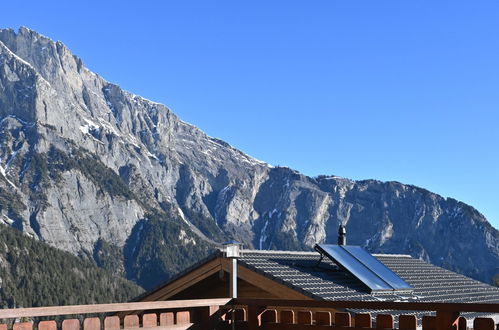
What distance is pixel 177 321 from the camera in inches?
290

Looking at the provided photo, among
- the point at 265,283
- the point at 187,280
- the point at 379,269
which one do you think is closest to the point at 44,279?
the point at 379,269

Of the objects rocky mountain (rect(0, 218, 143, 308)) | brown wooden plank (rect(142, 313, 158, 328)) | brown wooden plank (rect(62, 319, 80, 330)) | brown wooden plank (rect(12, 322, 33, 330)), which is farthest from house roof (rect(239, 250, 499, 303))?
rocky mountain (rect(0, 218, 143, 308))

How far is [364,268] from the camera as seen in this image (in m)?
15.9

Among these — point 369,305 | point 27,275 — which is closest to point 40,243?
point 27,275

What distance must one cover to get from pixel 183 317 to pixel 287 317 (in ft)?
3.40

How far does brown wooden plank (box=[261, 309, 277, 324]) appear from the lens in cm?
747

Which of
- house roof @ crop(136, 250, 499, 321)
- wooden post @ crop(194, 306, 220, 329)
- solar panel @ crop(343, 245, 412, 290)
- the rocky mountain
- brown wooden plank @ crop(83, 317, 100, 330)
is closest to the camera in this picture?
brown wooden plank @ crop(83, 317, 100, 330)

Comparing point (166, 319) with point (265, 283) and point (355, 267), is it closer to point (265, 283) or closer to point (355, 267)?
point (265, 283)

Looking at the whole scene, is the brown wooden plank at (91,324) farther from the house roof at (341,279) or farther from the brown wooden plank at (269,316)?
the house roof at (341,279)

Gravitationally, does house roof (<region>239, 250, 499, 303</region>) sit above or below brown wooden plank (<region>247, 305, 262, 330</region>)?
above

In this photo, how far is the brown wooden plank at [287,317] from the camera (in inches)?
289

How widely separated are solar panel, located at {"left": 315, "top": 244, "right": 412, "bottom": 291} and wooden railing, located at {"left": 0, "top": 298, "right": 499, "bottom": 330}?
7.20 m

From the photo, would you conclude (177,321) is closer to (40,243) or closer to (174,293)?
(174,293)

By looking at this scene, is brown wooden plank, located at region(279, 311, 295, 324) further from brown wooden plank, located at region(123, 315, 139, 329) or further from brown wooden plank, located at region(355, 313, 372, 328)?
brown wooden plank, located at region(123, 315, 139, 329)
